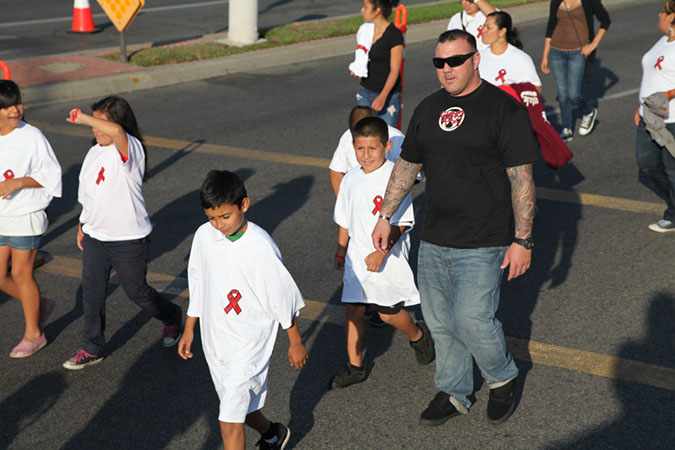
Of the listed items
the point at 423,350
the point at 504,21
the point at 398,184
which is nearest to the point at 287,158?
the point at 504,21

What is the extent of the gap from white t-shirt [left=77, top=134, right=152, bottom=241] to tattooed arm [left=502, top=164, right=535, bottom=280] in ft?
8.06

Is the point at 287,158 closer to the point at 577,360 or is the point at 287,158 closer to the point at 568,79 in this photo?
the point at 568,79

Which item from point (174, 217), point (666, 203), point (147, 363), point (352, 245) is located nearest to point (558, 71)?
point (666, 203)

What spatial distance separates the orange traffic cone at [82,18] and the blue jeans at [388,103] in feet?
36.9

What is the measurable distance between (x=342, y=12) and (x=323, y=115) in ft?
33.8

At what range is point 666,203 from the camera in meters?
7.91

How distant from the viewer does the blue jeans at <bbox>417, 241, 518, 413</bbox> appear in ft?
14.2

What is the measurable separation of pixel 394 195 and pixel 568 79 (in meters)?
6.60

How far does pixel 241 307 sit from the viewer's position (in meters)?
3.95

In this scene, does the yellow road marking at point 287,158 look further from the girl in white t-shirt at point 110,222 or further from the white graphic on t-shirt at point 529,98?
the girl in white t-shirt at point 110,222

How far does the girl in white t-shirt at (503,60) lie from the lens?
750cm

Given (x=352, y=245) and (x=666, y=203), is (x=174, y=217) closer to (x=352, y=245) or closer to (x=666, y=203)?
(x=352, y=245)

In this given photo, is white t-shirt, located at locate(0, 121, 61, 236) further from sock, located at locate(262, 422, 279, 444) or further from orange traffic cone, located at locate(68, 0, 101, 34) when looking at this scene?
orange traffic cone, located at locate(68, 0, 101, 34)

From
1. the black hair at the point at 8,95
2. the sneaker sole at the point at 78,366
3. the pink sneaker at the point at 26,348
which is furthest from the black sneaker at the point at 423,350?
the black hair at the point at 8,95
